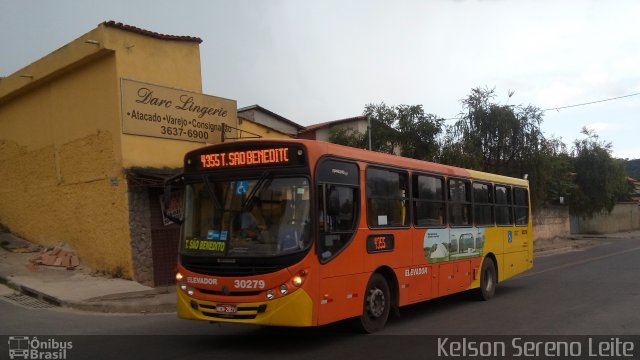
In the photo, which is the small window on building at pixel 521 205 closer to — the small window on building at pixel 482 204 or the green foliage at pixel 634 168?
the small window on building at pixel 482 204

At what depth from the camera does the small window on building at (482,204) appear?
40.8 ft

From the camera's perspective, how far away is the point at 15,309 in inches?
459

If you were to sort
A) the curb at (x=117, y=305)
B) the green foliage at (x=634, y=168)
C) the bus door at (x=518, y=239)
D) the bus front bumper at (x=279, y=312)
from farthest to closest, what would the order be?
1. the green foliage at (x=634, y=168)
2. the bus door at (x=518, y=239)
3. the curb at (x=117, y=305)
4. the bus front bumper at (x=279, y=312)

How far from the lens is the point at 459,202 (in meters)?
11.7

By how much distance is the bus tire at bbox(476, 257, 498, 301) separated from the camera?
12.6 metres

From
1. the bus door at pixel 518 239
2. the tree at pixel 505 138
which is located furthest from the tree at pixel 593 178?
the bus door at pixel 518 239

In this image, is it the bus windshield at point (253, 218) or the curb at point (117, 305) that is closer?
the bus windshield at point (253, 218)

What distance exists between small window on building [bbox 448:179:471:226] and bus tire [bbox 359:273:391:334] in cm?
292

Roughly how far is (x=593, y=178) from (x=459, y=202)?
31.6 meters

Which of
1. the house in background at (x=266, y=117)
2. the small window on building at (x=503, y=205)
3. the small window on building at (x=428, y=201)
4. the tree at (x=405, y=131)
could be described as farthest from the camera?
the house in background at (x=266, y=117)

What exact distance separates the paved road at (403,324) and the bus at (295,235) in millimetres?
503

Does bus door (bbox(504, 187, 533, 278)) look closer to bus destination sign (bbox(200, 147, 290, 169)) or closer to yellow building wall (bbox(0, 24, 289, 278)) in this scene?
bus destination sign (bbox(200, 147, 290, 169))

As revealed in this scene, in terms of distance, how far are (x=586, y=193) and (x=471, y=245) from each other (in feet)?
104

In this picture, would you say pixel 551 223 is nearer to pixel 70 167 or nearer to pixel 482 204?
pixel 482 204
